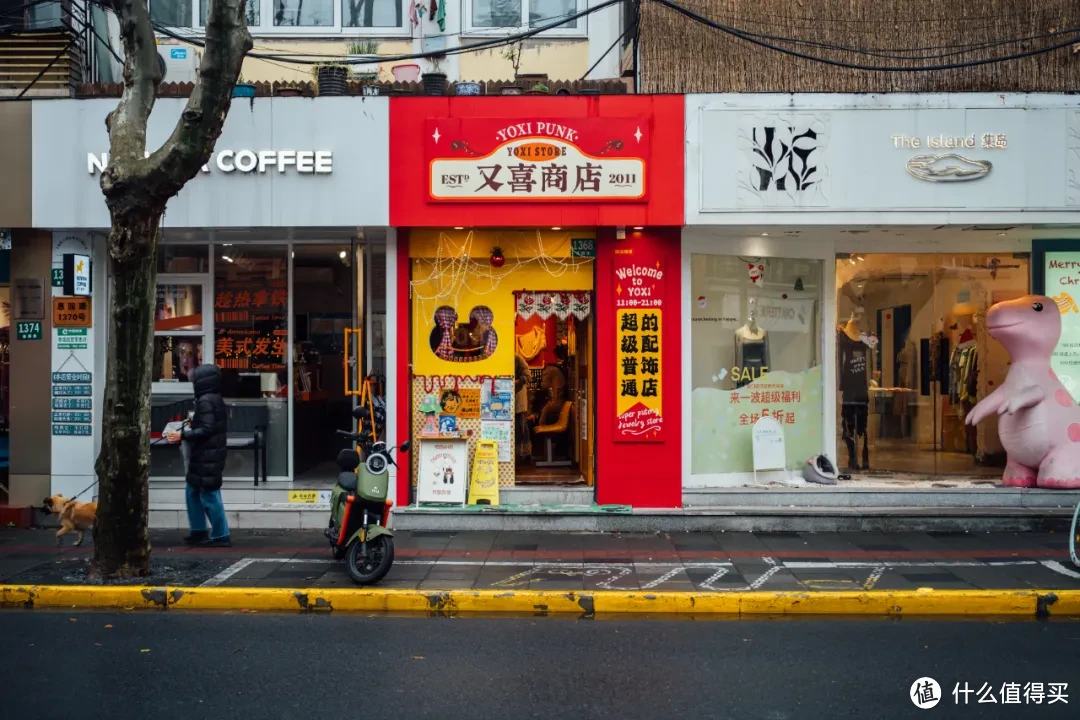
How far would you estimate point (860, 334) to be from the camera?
13086mm

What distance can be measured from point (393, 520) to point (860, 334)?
22.4 feet

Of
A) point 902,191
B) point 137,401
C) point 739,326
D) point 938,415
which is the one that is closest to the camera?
point 137,401

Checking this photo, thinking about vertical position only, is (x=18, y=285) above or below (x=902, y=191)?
below

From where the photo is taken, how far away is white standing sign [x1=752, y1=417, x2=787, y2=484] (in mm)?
12117

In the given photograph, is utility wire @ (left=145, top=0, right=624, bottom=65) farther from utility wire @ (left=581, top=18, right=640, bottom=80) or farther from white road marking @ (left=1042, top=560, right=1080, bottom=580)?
white road marking @ (left=1042, top=560, right=1080, bottom=580)

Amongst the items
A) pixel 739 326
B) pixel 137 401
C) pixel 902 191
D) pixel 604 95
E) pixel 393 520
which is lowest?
pixel 393 520

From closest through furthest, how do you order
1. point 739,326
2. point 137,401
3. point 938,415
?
point 137,401 → point 739,326 → point 938,415

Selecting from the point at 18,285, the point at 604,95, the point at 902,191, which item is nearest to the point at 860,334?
the point at 902,191

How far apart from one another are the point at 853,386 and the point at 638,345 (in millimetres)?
3434

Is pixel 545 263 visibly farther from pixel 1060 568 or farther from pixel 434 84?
pixel 1060 568

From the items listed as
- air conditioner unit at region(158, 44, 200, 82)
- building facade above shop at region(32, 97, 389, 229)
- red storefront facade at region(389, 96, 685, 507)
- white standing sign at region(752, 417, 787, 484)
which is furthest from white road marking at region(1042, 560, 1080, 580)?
air conditioner unit at region(158, 44, 200, 82)

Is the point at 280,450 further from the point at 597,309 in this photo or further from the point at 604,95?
the point at 604,95

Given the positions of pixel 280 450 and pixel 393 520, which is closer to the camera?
pixel 393 520

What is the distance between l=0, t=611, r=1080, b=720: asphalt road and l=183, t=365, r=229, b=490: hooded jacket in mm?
2264
